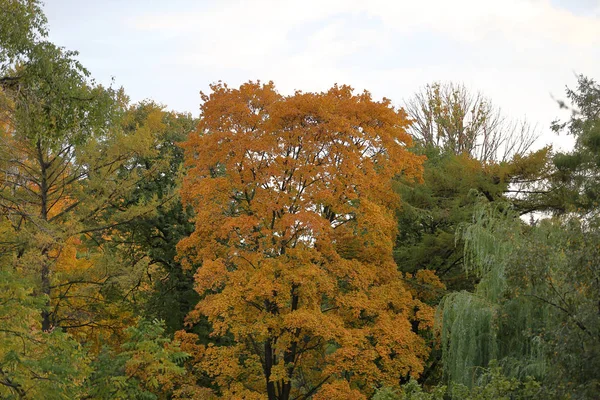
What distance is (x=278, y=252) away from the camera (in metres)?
16.7

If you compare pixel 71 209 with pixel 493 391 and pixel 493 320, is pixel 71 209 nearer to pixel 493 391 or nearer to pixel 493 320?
pixel 493 320

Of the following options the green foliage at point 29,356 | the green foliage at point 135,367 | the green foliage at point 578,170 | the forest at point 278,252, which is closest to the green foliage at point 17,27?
the forest at point 278,252

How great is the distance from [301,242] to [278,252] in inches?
27.4

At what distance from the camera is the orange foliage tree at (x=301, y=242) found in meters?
15.7

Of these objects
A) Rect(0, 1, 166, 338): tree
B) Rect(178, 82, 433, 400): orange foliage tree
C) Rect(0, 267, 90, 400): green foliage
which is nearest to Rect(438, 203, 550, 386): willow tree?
Rect(178, 82, 433, 400): orange foliage tree

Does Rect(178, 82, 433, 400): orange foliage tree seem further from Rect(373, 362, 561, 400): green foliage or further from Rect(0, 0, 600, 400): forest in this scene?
Rect(373, 362, 561, 400): green foliage

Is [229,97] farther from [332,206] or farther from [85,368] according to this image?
[85,368]

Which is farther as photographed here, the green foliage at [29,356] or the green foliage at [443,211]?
the green foliage at [443,211]

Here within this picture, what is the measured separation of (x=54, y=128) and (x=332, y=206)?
7.49 m

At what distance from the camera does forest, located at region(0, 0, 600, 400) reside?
1115cm

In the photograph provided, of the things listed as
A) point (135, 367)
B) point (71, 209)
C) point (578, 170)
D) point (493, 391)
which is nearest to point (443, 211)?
point (578, 170)

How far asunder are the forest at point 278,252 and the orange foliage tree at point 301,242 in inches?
2.3

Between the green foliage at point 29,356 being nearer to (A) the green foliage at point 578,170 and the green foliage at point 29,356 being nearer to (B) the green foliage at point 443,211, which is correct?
(B) the green foliage at point 443,211

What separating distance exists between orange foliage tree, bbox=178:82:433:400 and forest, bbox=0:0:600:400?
0.06 meters
